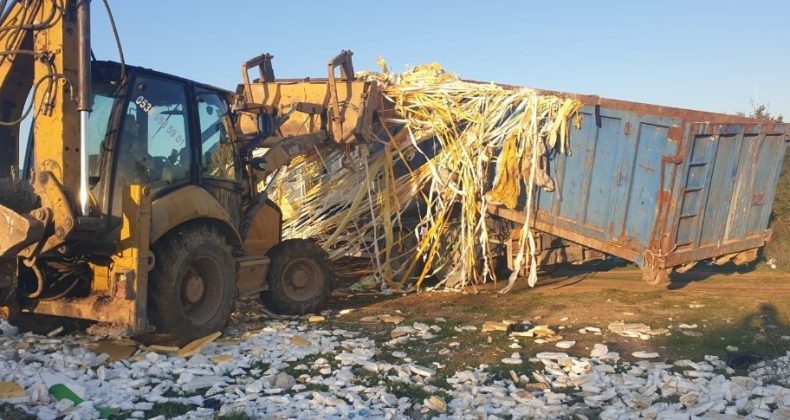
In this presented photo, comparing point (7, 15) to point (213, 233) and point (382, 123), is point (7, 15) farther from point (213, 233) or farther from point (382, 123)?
point (382, 123)

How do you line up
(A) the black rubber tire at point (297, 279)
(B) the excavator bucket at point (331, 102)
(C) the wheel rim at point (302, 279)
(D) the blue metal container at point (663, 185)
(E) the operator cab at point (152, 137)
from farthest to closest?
1. (B) the excavator bucket at point (331, 102)
2. (C) the wheel rim at point (302, 279)
3. (A) the black rubber tire at point (297, 279)
4. (D) the blue metal container at point (663, 185)
5. (E) the operator cab at point (152, 137)

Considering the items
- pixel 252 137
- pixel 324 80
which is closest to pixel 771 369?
pixel 252 137

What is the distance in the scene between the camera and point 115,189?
18.9 feet

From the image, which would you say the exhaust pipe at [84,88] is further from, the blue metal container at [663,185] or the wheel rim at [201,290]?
the blue metal container at [663,185]

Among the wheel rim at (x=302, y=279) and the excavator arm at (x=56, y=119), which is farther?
the wheel rim at (x=302, y=279)

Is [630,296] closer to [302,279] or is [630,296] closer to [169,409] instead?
[302,279]

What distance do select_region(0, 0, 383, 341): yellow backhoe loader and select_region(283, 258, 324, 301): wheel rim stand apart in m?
0.33

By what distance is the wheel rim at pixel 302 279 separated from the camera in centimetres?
791

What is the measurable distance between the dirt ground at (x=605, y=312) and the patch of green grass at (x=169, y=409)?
6.79 ft

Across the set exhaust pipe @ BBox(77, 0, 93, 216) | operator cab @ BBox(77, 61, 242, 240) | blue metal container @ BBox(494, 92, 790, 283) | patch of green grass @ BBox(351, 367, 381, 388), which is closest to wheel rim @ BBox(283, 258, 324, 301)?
operator cab @ BBox(77, 61, 242, 240)

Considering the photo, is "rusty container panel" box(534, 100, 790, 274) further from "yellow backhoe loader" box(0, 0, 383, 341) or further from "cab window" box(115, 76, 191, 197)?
"cab window" box(115, 76, 191, 197)

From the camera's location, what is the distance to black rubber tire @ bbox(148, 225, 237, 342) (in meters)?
5.92

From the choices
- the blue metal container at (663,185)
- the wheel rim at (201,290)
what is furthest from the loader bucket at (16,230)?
the blue metal container at (663,185)

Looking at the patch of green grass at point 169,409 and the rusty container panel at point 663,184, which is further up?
the rusty container panel at point 663,184
